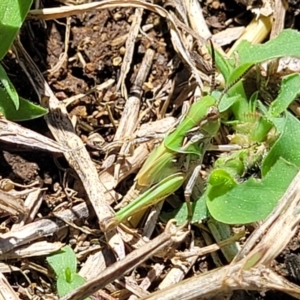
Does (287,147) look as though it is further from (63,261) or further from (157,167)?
(63,261)

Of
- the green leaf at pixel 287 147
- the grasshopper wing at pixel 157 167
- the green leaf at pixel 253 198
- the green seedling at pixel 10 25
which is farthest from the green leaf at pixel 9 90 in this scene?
the green leaf at pixel 287 147

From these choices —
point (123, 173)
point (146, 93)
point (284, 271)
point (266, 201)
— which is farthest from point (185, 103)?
point (284, 271)

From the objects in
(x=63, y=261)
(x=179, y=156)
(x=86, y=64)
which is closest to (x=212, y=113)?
(x=179, y=156)

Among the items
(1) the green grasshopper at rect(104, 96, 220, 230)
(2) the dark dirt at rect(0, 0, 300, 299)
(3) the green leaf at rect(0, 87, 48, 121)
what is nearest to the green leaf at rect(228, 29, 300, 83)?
(1) the green grasshopper at rect(104, 96, 220, 230)

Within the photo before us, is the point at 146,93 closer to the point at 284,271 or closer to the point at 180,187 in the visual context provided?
the point at 180,187

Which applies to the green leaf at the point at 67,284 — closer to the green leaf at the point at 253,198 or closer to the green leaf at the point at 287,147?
the green leaf at the point at 253,198
